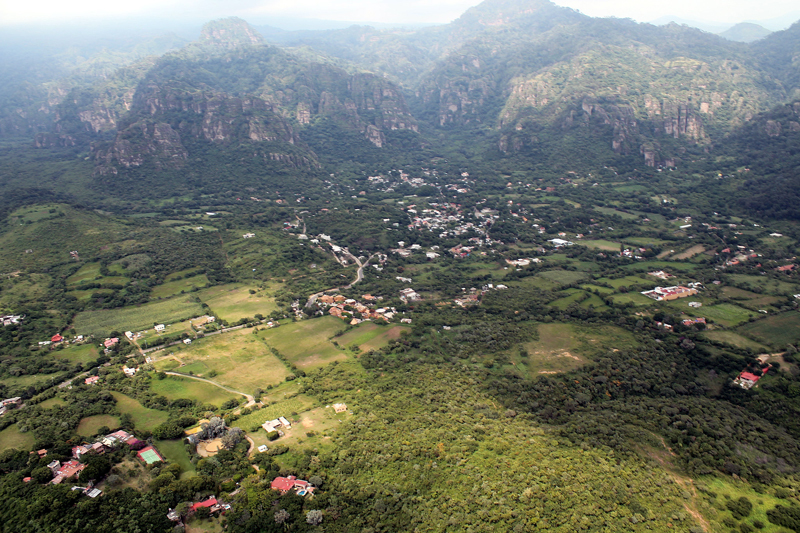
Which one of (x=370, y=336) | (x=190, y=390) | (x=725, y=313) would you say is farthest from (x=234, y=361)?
(x=725, y=313)

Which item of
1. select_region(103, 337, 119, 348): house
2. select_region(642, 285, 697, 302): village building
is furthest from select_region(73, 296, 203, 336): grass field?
select_region(642, 285, 697, 302): village building

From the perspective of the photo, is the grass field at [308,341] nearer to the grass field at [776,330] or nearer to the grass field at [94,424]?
the grass field at [94,424]

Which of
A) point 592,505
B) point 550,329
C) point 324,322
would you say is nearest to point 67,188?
point 324,322

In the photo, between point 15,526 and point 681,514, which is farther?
point 681,514

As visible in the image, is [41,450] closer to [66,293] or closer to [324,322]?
[324,322]

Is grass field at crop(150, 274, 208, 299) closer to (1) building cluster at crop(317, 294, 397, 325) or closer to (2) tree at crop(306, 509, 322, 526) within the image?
(1) building cluster at crop(317, 294, 397, 325)

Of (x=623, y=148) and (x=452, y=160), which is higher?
(x=623, y=148)

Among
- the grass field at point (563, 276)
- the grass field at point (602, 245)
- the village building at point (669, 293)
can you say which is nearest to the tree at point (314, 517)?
the grass field at point (563, 276)
